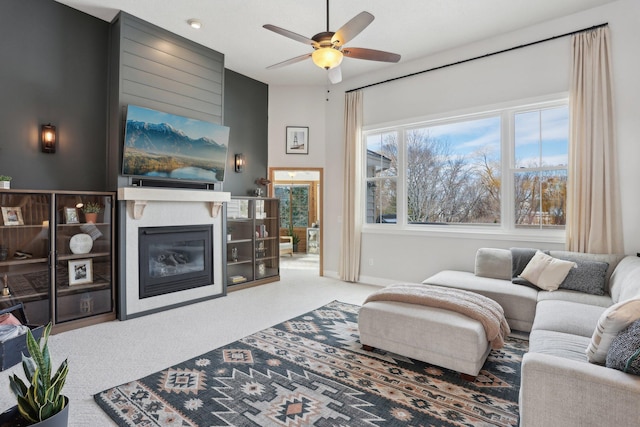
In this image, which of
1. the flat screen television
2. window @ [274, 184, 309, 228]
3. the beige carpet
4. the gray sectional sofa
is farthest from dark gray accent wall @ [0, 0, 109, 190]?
window @ [274, 184, 309, 228]

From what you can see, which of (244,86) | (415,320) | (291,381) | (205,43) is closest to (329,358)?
(291,381)

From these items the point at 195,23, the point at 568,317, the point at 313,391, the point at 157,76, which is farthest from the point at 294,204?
the point at 568,317

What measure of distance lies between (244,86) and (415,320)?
4879 mm

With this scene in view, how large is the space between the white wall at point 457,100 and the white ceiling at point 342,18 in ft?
0.79

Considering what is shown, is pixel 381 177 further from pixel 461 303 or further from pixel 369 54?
pixel 461 303

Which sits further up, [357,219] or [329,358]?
[357,219]

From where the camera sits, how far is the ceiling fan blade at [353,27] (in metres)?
2.49

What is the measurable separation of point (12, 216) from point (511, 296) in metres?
4.92

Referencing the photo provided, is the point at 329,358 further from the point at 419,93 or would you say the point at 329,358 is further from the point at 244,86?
the point at 244,86

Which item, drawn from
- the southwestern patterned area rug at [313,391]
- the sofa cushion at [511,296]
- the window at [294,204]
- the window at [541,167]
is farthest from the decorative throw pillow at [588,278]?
the window at [294,204]

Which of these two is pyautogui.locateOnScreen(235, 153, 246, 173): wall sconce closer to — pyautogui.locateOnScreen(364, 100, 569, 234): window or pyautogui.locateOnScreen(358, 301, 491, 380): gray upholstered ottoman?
pyautogui.locateOnScreen(364, 100, 569, 234): window

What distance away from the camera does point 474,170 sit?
4.77m

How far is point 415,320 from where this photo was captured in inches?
105

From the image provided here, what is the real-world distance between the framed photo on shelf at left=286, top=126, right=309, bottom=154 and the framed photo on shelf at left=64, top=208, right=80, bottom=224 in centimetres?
356
